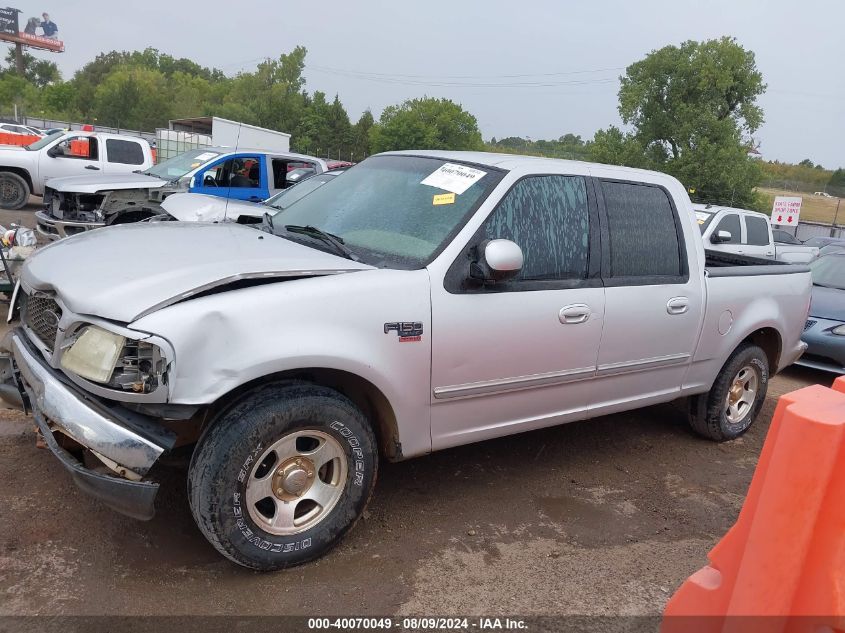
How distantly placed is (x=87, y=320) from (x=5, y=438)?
73.4 inches

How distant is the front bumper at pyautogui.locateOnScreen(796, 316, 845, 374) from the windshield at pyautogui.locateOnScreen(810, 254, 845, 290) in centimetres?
112

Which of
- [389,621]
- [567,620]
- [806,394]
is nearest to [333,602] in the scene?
[389,621]

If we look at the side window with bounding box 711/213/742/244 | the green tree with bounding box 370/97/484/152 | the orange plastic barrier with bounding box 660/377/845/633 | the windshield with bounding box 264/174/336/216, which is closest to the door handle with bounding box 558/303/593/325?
the orange plastic barrier with bounding box 660/377/845/633

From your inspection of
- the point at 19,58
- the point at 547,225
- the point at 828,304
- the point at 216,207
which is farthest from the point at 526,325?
the point at 19,58

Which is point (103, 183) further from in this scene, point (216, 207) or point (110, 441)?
point (110, 441)

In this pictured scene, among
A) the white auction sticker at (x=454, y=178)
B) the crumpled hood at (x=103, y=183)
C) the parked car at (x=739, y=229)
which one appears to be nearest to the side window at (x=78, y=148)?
the crumpled hood at (x=103, y=183)

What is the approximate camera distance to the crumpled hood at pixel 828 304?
301 inches

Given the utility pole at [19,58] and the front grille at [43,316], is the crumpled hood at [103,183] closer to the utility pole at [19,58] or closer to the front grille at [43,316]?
the front grille at [43,316]

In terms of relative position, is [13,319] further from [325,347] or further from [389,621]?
[389,621]

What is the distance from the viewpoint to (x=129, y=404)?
8.74ft

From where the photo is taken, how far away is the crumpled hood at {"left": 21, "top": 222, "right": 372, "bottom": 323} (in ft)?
8.86

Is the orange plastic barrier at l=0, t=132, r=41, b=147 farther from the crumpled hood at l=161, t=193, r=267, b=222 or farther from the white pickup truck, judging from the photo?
the crumpled hood at l=161, t=193, r=267, b=222

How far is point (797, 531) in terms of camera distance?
6.05 feet

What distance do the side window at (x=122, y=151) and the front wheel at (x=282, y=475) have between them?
41.8 ft
